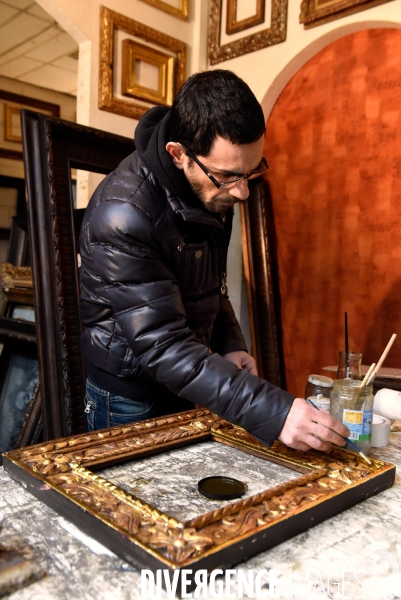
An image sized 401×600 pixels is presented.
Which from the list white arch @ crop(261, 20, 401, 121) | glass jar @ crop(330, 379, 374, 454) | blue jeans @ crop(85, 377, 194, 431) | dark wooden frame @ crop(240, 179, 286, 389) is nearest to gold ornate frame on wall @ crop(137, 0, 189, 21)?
white arch @ crop(261, 20, 401, 121)

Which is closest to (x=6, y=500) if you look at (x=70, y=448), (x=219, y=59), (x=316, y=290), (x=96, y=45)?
(x=70, y=448)

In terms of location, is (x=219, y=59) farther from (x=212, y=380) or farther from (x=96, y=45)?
(x=212, y=380)

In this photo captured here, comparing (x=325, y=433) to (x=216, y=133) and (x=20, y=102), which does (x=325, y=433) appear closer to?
(x=216, y=133)

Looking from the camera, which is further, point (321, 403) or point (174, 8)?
point (174, 8)

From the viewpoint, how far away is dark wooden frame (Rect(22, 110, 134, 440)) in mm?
2041

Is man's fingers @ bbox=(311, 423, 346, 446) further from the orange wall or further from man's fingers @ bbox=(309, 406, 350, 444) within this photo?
the orange wall

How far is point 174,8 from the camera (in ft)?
9.50

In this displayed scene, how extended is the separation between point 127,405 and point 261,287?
1.49m

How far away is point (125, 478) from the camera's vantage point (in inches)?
39.2

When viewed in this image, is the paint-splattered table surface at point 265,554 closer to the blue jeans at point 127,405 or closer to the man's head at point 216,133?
the blue jeans at point 127,405

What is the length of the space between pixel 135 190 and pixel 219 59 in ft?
6.88

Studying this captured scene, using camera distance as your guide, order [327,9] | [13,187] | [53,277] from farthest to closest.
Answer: [13,187] → [327,9] → [53,277]

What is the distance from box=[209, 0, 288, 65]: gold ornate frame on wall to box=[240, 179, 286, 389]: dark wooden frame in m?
0.74

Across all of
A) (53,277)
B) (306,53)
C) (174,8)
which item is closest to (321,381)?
(53,277)
